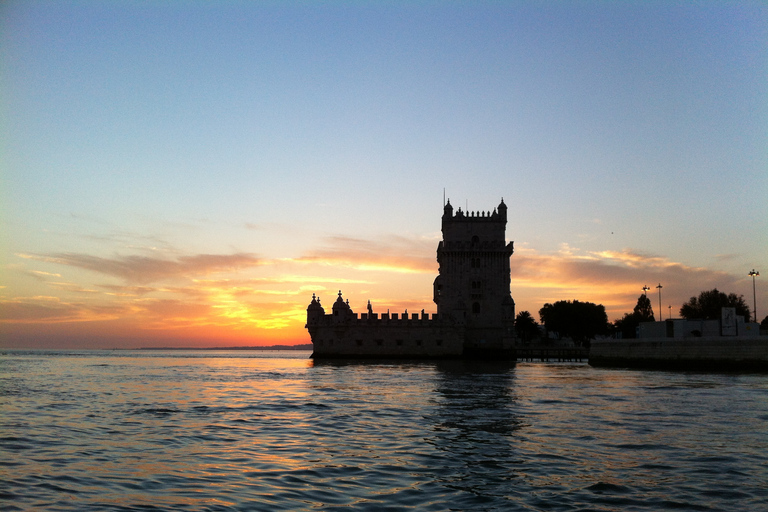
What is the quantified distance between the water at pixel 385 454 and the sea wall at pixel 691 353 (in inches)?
845

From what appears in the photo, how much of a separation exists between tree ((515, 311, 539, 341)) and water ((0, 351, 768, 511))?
366ft

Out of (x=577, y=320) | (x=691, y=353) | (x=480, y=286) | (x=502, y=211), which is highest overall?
(x=502, y=211)

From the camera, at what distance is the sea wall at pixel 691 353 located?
4338cm

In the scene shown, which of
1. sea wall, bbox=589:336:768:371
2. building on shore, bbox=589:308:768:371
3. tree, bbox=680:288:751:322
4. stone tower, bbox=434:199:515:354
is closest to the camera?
sea wall, bbox=589:336:768:371

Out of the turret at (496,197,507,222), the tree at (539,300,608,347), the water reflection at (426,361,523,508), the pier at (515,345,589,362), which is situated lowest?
the pier at (515,345,589,362)

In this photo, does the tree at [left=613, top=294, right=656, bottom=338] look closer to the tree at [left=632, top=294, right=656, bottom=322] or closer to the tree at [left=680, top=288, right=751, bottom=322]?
the tree at [left=632, top=294, right=656, bottom=322]

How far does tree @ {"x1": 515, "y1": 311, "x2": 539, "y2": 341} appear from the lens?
135m

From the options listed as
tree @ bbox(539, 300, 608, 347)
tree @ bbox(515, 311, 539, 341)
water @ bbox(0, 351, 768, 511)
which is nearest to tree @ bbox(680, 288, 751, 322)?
tree @ bbox(539, 300, 608, 347)

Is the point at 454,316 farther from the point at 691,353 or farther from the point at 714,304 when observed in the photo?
the point at 714,304

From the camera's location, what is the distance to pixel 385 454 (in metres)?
A: 13.4

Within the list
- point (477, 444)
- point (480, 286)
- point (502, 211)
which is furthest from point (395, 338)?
point (477, 444)

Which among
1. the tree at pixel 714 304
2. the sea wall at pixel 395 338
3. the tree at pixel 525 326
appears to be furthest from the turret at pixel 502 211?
the tree at pixel 525 326

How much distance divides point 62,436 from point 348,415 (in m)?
8.22

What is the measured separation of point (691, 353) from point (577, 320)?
70.8m
